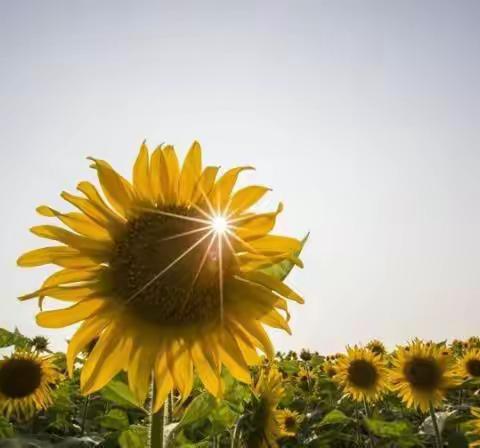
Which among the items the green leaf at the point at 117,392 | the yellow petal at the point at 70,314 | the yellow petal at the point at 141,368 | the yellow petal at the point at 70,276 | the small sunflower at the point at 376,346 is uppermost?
the small sunflower at the point at 376,346

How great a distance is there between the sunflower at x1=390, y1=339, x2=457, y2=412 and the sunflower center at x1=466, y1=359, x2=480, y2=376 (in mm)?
1297

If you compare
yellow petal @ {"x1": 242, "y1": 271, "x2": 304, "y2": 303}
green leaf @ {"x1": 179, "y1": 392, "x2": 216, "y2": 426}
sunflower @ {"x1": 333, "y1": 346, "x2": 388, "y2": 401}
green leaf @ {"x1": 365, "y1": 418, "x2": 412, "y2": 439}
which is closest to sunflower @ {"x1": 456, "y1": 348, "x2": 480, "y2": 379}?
sunflower @ {"x1": 333, "y1": 346, "x2": 388, "y2": 401}

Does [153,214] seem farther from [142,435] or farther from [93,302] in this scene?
[142,435]

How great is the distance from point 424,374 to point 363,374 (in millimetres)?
1256

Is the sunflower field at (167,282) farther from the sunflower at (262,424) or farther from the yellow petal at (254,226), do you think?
the sunflower at (262,424)

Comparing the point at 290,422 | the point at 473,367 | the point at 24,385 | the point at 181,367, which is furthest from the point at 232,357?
the point at 473,367

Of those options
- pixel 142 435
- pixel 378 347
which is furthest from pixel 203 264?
pixel 378 347

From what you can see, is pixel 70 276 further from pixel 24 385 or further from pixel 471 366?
pixel 471 366

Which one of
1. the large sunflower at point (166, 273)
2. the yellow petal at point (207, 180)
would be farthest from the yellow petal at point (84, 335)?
the yellow petal at point (207, 180)

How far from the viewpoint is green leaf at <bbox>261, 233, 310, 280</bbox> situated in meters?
2.19

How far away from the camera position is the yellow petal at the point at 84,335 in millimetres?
2189

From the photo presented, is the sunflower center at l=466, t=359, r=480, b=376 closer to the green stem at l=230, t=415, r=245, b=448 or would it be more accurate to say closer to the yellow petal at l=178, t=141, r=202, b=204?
the green stem at l=230, t=415, r=245, b=448

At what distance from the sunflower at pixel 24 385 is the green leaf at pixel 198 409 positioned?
423 cm

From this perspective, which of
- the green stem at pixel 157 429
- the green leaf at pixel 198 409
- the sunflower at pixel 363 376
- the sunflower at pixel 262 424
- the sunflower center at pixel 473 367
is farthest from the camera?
the sunflower center at pixel 473 367
